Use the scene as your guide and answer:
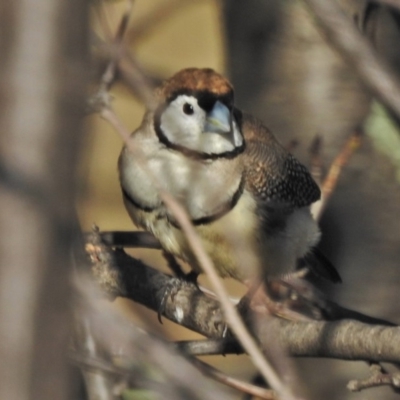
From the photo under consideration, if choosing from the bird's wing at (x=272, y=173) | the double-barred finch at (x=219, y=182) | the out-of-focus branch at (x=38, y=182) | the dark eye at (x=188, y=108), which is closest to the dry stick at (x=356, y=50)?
the out-of-focus branch at (x=38, y=182)

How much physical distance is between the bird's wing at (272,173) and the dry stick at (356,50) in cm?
156

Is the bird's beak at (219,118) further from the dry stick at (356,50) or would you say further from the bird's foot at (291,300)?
the dry stick at (356,50)

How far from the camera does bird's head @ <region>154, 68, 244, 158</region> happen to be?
274cm

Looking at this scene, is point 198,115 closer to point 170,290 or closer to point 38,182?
point 170,290

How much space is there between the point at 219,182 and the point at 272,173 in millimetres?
231

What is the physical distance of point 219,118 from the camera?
9.08 ft

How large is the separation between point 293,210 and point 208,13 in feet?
15.0

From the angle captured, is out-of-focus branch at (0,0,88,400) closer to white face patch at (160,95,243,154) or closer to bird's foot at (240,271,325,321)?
bird's foot at (240,271,325,321)

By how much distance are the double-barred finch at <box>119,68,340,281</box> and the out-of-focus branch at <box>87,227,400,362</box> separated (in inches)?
6.6

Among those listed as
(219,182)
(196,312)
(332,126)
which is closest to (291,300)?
(196,312)

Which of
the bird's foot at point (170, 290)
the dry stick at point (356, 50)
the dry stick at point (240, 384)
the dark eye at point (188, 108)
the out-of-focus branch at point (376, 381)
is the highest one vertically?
the dark eye at point (188, 108)

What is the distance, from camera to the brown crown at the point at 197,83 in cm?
272

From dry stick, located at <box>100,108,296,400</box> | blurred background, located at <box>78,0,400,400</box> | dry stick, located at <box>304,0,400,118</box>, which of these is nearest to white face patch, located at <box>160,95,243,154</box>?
blurred background, located at <box>78,0,400,400</box>

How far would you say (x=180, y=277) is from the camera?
2854 millimetres
